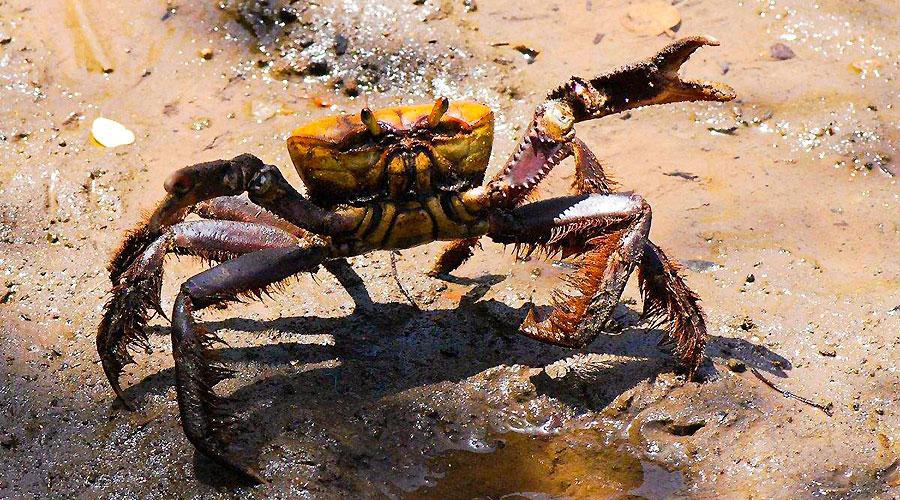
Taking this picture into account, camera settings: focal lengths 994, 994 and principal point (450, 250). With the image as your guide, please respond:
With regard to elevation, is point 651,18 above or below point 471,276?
above

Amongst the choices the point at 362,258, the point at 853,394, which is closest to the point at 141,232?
the point at 362,258

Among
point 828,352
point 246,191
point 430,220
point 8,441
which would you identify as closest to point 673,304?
point 828,352

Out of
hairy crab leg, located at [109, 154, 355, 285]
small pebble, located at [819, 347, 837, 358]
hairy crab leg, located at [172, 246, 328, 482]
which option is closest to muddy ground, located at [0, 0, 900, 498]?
small pebble, located at [819, 347, 837, 358]

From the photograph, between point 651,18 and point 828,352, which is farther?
point 651,18

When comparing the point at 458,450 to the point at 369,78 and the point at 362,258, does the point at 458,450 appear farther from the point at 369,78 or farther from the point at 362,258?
the point at 369,78

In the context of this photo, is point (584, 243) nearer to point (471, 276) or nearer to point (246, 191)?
point (471, 276)

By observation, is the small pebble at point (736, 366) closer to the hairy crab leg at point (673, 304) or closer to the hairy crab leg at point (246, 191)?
the hairy crab leg at point (673, 304)
